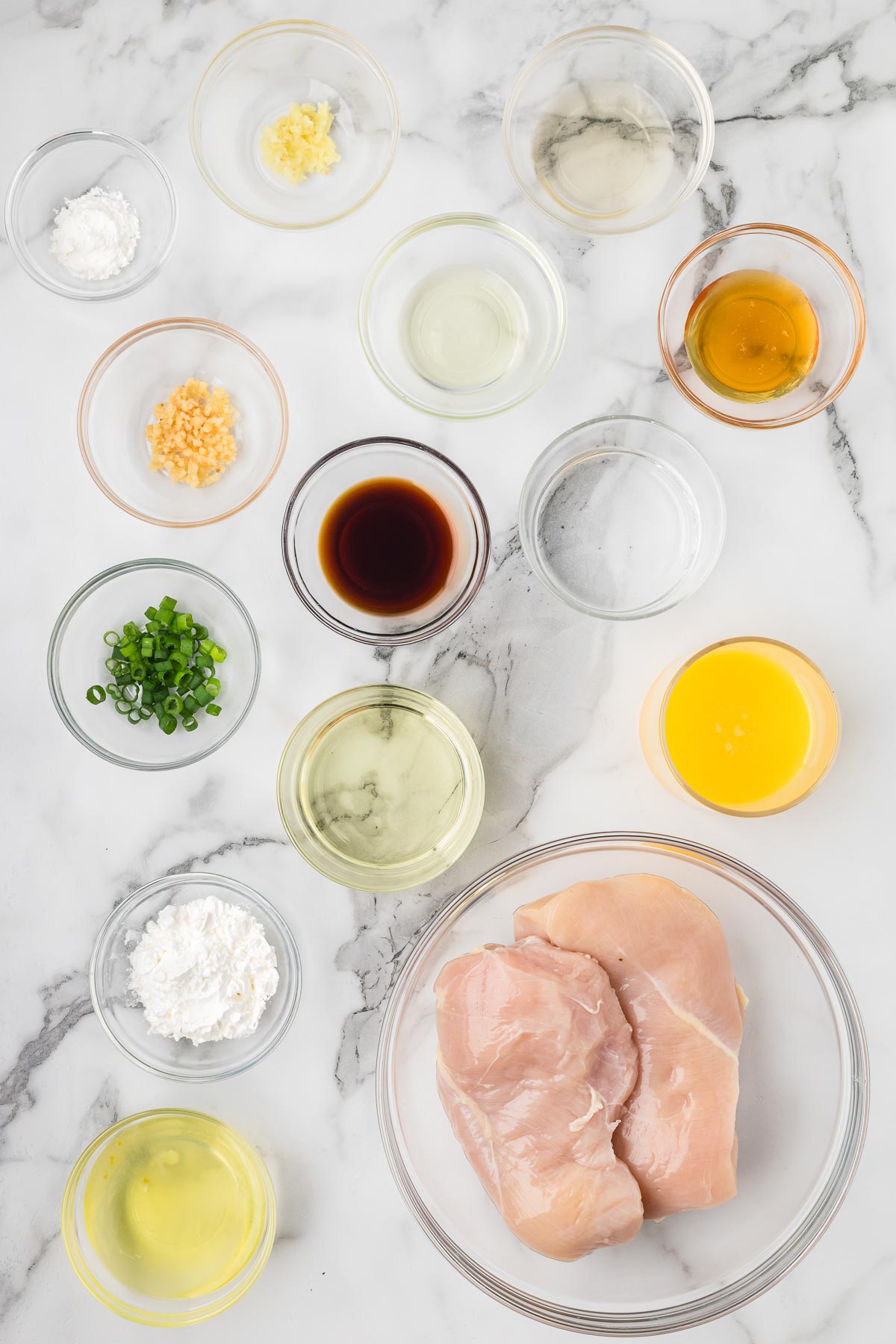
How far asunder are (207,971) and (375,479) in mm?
1012

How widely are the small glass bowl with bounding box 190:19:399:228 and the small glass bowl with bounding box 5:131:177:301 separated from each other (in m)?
0.13

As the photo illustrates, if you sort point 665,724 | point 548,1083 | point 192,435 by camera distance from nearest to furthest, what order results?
point 548,1083 < point 665,724 < point 192,435

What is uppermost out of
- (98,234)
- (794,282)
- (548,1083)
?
(794,282)

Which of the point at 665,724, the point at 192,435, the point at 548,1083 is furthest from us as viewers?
the point at 192,435

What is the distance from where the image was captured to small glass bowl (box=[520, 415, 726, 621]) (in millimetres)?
1830

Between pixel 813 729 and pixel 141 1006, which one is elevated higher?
pixel 813 729

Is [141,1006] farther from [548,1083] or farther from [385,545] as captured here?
[385,545]

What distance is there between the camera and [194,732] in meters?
1.83

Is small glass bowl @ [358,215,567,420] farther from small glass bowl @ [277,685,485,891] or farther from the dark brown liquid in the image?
small glass bowl @ [277,685,485,891]

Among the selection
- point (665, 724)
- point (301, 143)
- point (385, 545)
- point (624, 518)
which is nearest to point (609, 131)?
point (301, 143)

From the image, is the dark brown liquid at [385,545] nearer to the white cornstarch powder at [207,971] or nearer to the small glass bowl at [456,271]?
the small glass bowl at [456,271]

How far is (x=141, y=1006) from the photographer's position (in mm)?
1816

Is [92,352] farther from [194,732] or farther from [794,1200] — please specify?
[794,1200]

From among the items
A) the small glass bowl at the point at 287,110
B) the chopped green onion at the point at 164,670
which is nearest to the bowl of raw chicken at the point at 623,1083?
the chopped green onion at the point at 164,670
